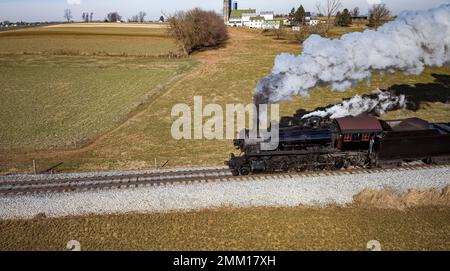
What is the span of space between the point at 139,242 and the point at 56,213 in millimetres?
4814

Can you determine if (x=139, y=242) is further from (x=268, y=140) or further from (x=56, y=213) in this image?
(x=268, y=140)

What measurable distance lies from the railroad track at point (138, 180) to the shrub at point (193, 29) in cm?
5180

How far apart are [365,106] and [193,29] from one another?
48799 mm

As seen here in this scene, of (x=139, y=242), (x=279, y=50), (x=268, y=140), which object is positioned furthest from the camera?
(x=279, y=50)

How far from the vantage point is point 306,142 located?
59.2 feet

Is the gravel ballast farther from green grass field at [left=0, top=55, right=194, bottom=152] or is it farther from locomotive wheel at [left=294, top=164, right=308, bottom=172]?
green grass field at [left=0, top=55, right=194, bottom=152]

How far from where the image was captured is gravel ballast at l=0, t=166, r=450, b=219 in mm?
16219

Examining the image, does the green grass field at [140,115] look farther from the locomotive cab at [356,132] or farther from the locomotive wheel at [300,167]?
the locomotive cab at [356,132]

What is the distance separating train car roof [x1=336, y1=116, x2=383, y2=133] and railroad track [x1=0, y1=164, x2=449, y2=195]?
7.73 feet

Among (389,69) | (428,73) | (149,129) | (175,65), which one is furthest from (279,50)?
(389,69)

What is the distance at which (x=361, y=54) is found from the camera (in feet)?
61.1

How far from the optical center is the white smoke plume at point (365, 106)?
73.5 feet

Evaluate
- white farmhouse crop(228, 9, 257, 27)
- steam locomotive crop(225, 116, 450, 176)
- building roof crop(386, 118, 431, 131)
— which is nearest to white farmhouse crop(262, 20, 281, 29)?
white farmhouse crop(228, 9, 257, 27)

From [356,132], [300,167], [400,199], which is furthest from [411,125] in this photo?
[300,167]
